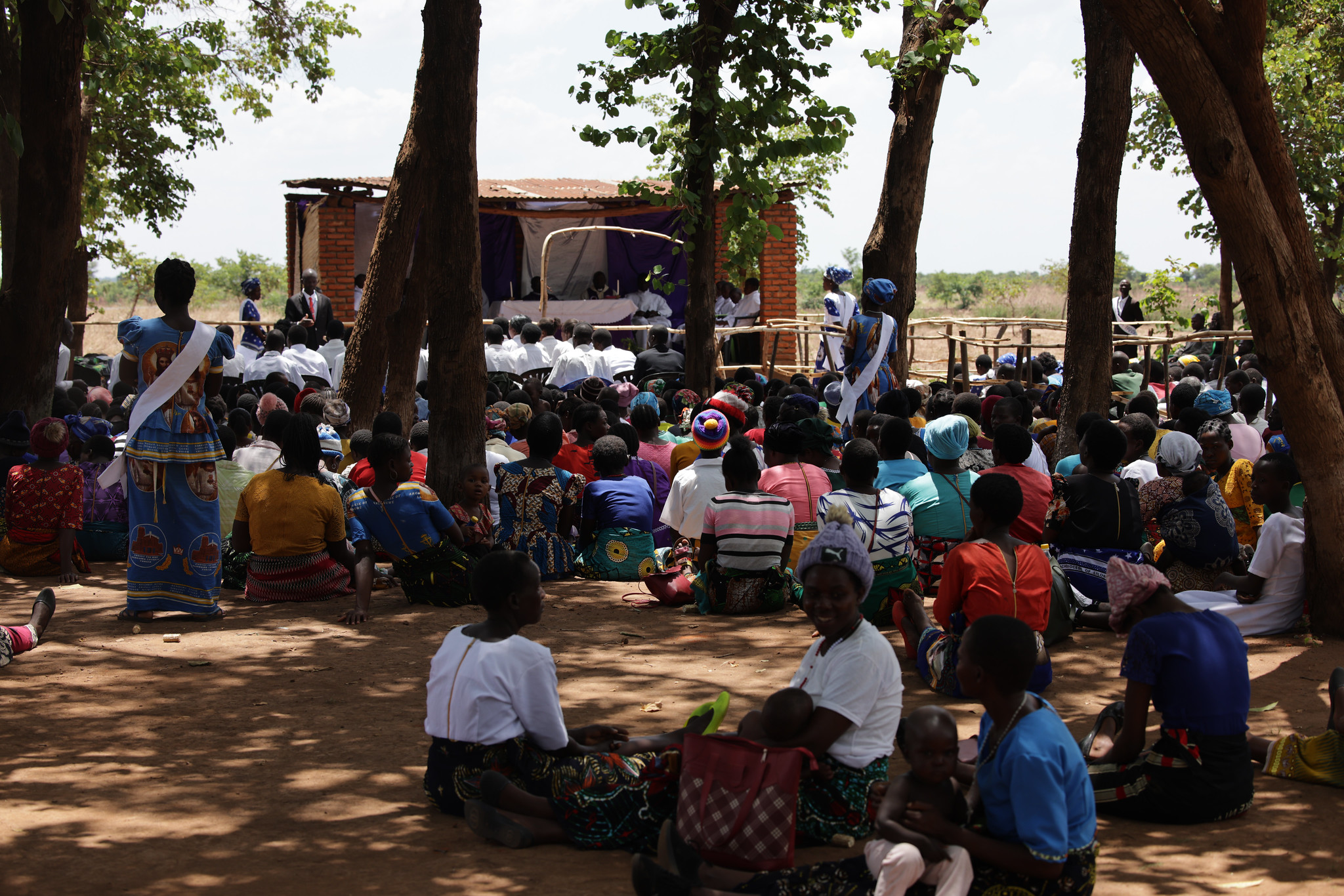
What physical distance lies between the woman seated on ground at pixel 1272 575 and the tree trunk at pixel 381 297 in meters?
5.84

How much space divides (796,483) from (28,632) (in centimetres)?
397

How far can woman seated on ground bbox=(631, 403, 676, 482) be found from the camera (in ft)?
26.9

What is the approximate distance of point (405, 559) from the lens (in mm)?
6668

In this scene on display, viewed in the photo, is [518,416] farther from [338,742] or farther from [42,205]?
[338,742]

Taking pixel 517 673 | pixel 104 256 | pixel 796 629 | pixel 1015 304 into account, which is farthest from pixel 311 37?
pixel 1015 304

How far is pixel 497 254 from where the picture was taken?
21797 mm

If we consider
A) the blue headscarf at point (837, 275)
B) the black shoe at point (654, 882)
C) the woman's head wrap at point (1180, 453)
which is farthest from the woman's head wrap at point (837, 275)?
the black shoe at point (654, 882)

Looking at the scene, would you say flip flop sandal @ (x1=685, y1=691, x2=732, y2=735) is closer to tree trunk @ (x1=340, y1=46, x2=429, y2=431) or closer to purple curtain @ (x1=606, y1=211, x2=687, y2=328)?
tree trunk @ (x1=340, y1=46, x2=429, y2=431)

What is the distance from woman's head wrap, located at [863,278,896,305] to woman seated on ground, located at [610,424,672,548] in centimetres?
275

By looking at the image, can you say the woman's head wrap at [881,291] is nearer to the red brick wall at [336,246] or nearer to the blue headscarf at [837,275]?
the blue headscarf at [837,275]

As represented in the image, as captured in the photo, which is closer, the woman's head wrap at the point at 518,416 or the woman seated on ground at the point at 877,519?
the woman seated on ground at the point at 877,519

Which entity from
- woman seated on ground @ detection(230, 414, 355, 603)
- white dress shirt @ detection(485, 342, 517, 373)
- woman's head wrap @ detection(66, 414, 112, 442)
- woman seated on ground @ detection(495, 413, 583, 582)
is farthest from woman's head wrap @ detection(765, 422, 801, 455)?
white dress shirt @ detection(485, 342, 517, 373)

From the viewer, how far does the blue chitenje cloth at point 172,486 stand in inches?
241

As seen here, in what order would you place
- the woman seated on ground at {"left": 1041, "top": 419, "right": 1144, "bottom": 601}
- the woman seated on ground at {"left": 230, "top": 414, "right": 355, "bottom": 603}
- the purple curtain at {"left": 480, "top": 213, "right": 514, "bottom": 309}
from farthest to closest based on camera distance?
1. the purple curtain at {"left": 480, "top": 213, "right": 514, "bottom": 309}
2. the woman seated on ground at {"left": 230, "top": 414, "right": 355, "bottom": 603}
3. the woman seated on ground at {"left": 1041, "top": 419, "right": 1144, "bottom": 601}
